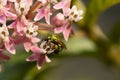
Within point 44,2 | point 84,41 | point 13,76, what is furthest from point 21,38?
point 84,41

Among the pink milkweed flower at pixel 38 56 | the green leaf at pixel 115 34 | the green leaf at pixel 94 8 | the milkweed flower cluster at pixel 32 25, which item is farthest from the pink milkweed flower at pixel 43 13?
the green leaf at pixel 115 34

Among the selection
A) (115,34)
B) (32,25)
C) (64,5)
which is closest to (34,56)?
(32,25)

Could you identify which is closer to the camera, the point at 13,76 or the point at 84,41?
the point at 13,76

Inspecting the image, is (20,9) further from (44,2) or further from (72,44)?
(72,44)

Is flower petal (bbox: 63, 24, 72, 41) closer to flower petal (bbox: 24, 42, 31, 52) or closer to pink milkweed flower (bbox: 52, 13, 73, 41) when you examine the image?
pink milkweed flower (bbox: 52, 13, 73, 41)

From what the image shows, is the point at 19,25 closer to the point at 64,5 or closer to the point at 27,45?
the point at 27,45

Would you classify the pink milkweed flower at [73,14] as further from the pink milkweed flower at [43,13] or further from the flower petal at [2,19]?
the flower petal at [2,19]
